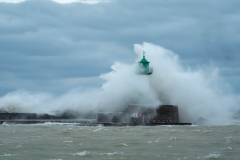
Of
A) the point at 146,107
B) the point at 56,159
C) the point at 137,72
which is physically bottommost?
the point at 56,159

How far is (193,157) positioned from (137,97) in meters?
12.4

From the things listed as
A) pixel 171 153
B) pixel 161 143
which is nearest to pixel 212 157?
pixel 171 153

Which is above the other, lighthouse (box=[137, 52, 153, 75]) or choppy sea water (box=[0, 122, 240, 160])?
lighthouse (box=[137, 52, 153, 75])

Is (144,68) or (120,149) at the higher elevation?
(144,68)

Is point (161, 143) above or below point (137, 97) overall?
A: below

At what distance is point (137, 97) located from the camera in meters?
19.4

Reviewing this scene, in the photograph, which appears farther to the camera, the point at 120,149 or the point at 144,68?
the point at 144,68

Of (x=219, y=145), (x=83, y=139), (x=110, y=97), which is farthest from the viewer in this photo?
(x=110, y=97)

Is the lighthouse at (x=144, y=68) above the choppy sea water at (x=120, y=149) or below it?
above

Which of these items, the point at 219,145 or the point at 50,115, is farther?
the point at 50,115

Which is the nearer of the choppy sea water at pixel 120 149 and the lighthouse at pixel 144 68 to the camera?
the choppy sea water at pixel 120 149

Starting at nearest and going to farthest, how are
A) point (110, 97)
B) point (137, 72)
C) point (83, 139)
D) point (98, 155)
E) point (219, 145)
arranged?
point (98, 155), point (219, 145), point (83, 139), point (137, 72), point (110, 97)

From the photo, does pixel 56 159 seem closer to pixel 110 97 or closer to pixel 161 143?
pixel 161 143

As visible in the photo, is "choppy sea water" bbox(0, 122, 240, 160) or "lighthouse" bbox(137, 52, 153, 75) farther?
"lighthouse" bbox(137, 52, 153, 75)
